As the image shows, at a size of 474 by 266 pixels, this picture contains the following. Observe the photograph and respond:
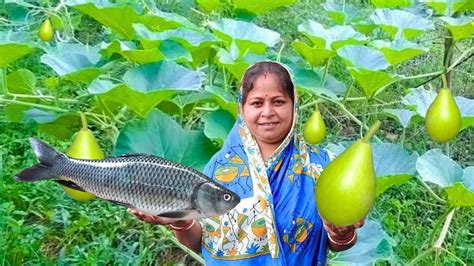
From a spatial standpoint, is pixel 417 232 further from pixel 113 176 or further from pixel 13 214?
pixel 113 176

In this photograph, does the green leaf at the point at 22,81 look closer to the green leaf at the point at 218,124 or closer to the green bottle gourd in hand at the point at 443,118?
the green leaf at the point at 218,124

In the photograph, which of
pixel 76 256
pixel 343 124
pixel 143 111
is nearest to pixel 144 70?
pixel 143 111

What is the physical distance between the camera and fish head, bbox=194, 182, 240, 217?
772 millimetres

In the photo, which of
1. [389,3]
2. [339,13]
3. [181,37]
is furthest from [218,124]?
[389,3]

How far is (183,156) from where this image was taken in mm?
1021

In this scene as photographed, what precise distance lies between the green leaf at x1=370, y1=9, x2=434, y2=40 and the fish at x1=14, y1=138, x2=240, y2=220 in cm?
64

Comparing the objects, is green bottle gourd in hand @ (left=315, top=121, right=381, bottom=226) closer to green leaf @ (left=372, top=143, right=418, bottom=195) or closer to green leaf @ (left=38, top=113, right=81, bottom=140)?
green leaf @ (left=372, top=143, right=418, bottom=195)

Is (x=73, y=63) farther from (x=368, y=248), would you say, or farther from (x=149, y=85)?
(x=368, y=248)

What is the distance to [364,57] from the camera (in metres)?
1.12

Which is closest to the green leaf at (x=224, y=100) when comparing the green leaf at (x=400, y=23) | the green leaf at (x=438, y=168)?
the green leaf at (x=438, y=168)

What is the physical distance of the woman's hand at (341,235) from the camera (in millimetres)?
821

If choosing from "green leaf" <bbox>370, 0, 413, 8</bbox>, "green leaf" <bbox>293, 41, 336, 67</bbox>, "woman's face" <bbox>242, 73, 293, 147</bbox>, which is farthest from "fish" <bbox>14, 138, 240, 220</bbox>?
"green leaf" <bbox>370, 0, 413, 8</bbox>

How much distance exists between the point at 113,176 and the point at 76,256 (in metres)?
0.75

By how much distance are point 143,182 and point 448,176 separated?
53cm
